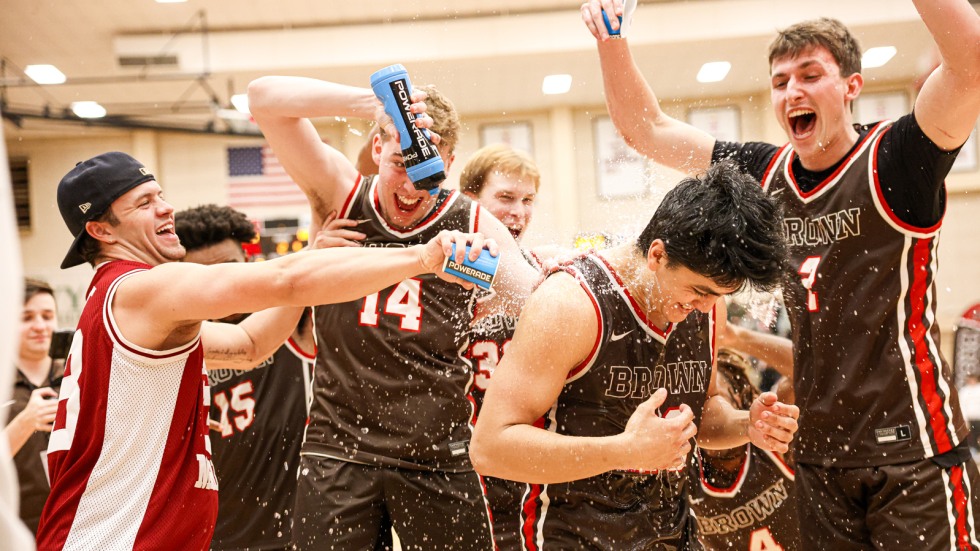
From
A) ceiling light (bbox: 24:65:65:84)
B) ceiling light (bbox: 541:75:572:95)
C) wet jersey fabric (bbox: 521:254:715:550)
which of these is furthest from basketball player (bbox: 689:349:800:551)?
ceiling light (bbox: 24:65:65:84)

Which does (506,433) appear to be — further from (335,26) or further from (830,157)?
(335,26)

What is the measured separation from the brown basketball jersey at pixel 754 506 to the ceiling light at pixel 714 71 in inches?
392

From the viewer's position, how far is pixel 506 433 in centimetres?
261

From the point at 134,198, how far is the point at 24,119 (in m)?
12.7

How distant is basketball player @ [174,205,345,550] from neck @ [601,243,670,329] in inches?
87.0

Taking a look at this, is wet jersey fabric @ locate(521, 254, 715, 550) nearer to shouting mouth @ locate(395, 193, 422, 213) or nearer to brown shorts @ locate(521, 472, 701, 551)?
brown shorts @ locate(521, 472, 701, 551)

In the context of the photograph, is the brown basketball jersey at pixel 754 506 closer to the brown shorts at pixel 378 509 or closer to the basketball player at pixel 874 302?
the basketball player at pixel 874 302

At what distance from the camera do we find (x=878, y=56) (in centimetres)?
1397

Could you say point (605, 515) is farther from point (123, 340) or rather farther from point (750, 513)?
point (750, 513)

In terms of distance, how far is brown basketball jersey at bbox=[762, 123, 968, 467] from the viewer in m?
3.29

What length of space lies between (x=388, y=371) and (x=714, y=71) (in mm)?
10975

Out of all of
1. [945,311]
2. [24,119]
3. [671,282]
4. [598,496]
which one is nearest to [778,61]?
[671,282]

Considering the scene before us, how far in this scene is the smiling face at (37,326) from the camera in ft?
16.4

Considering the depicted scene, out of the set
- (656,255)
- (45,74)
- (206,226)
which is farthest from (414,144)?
(45,74)
